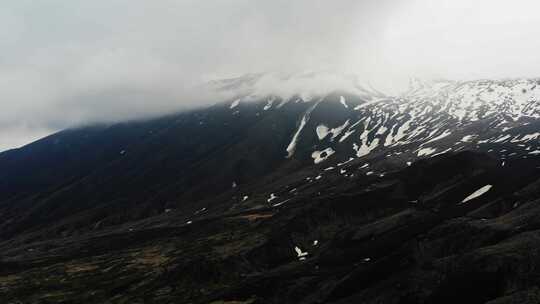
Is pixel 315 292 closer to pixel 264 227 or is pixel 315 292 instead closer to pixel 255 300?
pixel 255 300

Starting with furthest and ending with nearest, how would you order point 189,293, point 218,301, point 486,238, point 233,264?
point 233,264 → point 189,293 → point 218,301 → point 486,238

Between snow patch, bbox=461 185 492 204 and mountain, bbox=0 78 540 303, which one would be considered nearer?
mountain, bbox=0 78 540 303

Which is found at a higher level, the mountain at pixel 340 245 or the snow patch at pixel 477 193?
the mountain at pixel 340 245

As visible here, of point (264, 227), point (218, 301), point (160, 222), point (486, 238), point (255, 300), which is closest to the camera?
point (486, 238)

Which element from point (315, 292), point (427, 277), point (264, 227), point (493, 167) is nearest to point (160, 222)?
point (264, 227)

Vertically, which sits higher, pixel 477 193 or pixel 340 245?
pixel 340 245

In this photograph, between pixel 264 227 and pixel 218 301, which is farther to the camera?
pixel 264 227

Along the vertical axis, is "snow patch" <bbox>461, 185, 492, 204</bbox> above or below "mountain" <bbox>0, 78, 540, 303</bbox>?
below

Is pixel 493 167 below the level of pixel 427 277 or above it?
below

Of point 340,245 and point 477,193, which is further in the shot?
point 477,193

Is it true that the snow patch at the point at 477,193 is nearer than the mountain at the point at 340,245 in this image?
No
